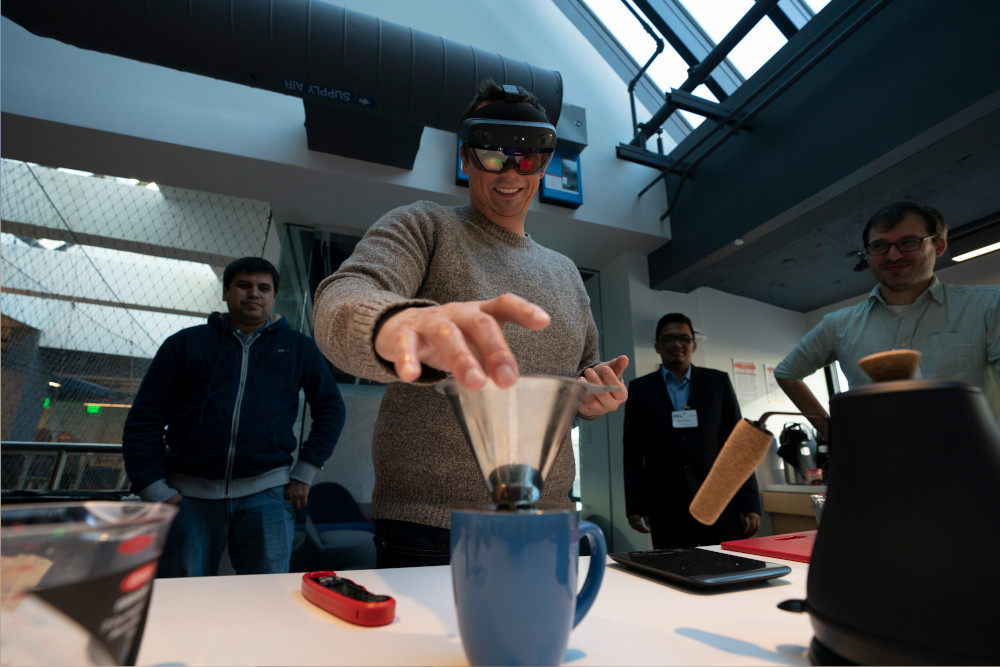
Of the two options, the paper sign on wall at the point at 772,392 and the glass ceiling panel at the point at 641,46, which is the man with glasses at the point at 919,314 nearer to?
the glass ceiling panel at the point at 641,46

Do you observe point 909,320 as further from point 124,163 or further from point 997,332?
point 124,163

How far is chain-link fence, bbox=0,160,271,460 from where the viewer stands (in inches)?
102

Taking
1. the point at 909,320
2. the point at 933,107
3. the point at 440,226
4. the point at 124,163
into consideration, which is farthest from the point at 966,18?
the point at 124,163

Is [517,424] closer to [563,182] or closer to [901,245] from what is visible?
[901,245]

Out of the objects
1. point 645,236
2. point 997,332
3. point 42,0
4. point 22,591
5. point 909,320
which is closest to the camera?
point 22,591

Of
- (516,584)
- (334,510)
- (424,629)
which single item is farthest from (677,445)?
(334,510)

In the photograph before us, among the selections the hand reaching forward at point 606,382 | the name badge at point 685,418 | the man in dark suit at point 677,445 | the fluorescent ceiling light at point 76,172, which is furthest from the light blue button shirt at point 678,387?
the fluorescent ceiling light at point 76,172

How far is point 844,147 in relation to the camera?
218cm

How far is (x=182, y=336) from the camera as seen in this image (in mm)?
1840

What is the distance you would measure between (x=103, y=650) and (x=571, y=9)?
4001 millimetres

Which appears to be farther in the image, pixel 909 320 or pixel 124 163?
pixel 124 163

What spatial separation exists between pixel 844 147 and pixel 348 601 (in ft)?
8.49

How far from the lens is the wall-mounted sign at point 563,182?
116 inches

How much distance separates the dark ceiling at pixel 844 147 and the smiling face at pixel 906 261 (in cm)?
67
